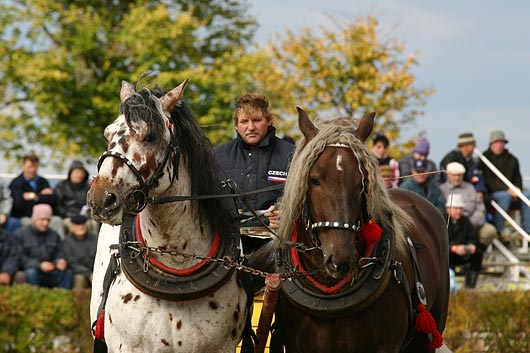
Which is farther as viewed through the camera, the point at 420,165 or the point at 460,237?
the point at 420,165

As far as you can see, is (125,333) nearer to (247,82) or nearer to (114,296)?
(114,296)

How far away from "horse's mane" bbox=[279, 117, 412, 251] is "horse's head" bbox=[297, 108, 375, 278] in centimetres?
2

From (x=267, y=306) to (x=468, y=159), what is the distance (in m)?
8.22

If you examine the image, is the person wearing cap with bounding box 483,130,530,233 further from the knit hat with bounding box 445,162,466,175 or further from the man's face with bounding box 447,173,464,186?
the knit hat with bounding box 445,162,466,175

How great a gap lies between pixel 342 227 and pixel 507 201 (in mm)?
9261

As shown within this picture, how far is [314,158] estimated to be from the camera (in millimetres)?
5129

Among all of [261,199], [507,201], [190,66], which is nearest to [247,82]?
[190,66]

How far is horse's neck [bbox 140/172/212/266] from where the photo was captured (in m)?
5.27

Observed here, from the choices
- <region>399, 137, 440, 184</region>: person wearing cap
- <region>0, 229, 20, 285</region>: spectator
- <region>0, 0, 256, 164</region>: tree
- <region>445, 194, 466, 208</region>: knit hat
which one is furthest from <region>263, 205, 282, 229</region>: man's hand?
<region>0, 0, 256, 164</region>: tree

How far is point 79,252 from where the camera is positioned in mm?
11492

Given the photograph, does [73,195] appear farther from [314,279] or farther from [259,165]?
[314,279]

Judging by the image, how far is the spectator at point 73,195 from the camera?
12227mm

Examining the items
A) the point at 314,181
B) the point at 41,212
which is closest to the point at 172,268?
the point at 314,181

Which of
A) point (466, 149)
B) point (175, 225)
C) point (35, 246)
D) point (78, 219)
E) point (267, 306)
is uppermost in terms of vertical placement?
point (466, 149)
